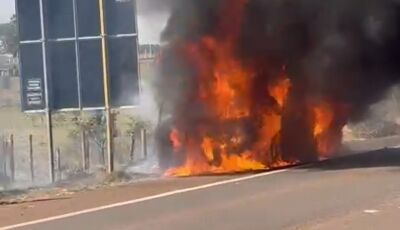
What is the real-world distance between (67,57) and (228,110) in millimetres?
3944

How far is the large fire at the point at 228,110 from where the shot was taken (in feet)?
60.2

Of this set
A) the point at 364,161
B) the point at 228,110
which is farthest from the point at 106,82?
the point at 364,161

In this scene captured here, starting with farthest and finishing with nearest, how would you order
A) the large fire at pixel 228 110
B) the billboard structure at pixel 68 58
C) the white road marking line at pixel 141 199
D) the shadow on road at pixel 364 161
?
the billboard structure at pixel 68 58 < the large fire at pixel 228 110 < the shadow on road at pixel 364 161 < the white road marking line at pixel 141 199

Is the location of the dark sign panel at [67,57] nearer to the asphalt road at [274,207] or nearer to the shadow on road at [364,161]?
the shadow on road at [364,161]

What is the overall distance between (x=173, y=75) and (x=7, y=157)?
690 centimetres

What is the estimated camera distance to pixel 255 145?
18500mm

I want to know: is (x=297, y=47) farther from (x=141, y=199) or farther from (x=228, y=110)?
(x=141, y=199)

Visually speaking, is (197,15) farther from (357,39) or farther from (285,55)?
(357,39)

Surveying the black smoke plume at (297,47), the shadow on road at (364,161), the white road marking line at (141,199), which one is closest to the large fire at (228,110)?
the black smoke plume at (297,47)

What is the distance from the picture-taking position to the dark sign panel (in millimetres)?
19484

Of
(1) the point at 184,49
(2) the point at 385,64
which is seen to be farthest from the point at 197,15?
(2) the point at 385,64

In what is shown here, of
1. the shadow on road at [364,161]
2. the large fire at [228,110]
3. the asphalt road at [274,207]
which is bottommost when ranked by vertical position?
the asphalt road at [274,207]

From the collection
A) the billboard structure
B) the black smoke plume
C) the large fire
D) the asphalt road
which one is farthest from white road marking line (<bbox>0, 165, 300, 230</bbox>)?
the billboard structure

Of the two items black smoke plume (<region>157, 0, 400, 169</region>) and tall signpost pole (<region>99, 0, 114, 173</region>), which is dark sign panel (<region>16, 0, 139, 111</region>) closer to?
black smoke plume (<region>157, 0, 400, 169</region>)
